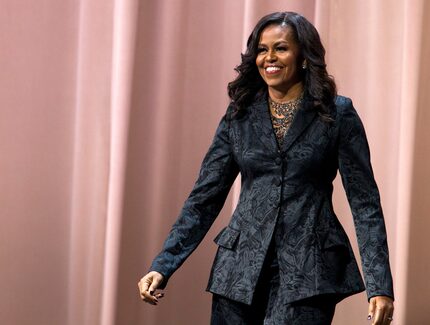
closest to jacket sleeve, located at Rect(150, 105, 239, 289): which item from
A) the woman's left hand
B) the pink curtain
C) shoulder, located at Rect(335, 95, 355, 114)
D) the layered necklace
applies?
the layered necklace

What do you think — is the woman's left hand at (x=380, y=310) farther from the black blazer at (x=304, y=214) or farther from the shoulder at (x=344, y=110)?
the shoulder at (x=344, y=110)

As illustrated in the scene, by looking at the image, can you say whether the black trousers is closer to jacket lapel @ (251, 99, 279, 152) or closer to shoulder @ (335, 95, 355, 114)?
jacket lapel @ (251, 99, 279, 152)

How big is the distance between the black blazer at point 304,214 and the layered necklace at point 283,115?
19mm

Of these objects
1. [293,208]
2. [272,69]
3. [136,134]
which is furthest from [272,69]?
[136,134]

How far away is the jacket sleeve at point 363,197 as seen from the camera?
1800mm

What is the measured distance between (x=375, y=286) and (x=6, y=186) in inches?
60.0

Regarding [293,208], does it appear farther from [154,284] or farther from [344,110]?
[154,284]

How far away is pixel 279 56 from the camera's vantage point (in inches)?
74.5

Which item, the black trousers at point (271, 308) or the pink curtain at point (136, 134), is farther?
the pink curtain at point (136, 134)

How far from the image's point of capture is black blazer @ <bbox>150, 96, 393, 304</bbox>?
→ 71.0 inches

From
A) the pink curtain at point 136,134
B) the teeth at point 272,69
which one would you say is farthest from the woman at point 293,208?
the pink curtain at point 136,134

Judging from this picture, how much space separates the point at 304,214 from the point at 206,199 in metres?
0.25

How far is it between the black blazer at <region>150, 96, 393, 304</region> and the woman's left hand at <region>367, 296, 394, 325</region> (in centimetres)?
1

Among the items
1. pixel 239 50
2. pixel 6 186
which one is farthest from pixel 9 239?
pixel 239 50
